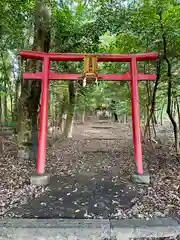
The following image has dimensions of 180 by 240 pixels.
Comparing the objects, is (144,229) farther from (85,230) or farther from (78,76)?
(78,76)

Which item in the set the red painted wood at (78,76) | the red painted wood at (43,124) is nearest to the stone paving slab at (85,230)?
the red painted wood at (43,124)

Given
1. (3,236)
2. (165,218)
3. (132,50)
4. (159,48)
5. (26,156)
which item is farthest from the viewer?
(132,50)

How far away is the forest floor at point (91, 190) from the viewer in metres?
3.31

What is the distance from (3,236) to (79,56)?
376 centimetres

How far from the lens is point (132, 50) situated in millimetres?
6348

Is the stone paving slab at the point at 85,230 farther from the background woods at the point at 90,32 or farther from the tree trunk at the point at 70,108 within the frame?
the tree trunk at the point at 70,108

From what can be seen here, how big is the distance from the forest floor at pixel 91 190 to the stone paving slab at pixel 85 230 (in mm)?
298

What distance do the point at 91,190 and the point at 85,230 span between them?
1.44 m

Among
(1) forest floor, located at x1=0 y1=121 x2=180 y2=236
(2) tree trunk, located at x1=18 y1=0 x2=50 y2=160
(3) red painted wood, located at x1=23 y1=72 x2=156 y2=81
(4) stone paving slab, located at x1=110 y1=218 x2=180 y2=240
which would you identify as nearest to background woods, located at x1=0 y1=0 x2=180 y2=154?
(2) tree trunk, located at x1=18 y1=0 x2=50 y2=160

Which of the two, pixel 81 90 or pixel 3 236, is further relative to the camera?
pixel 81 90

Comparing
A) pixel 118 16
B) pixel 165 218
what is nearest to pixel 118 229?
pixel 165 218

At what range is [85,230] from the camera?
8.98 ft

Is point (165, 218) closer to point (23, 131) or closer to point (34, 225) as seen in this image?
point (34, 225)

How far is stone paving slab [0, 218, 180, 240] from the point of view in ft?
8.81
